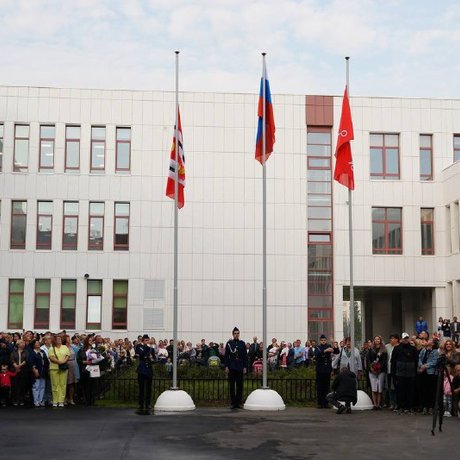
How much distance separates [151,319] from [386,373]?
66.7 feet

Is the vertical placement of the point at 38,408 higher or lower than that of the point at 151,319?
lower

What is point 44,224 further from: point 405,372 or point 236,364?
point 405,372

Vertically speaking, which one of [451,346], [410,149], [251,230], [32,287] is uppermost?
[410,149]

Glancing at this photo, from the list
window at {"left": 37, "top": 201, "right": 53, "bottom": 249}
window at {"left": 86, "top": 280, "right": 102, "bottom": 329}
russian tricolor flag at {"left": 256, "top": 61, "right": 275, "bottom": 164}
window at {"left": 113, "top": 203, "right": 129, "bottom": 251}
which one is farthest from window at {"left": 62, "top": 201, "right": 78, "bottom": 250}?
russian tricolor flag at {"left": 256, "top": 61, "right": 275, "bottom": 164}

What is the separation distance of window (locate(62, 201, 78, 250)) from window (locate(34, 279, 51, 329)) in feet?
6.93

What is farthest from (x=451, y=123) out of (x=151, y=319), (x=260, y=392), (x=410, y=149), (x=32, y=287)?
(x=260, y=392)

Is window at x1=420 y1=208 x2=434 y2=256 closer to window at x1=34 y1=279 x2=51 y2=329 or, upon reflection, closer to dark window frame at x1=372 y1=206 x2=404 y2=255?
dark window frame at x1=372 y1=206 x2=404 y2=255

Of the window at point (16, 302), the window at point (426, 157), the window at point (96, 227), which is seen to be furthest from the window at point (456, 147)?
the window at point (16, 302)

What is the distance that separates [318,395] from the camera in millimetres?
20453

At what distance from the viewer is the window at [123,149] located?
4025cm

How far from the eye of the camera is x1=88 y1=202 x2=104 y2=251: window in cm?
3941

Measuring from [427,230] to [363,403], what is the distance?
2231 centimetres

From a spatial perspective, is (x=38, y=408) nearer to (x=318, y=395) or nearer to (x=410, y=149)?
(x=318, y=395)

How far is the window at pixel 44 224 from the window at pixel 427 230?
18485mm
